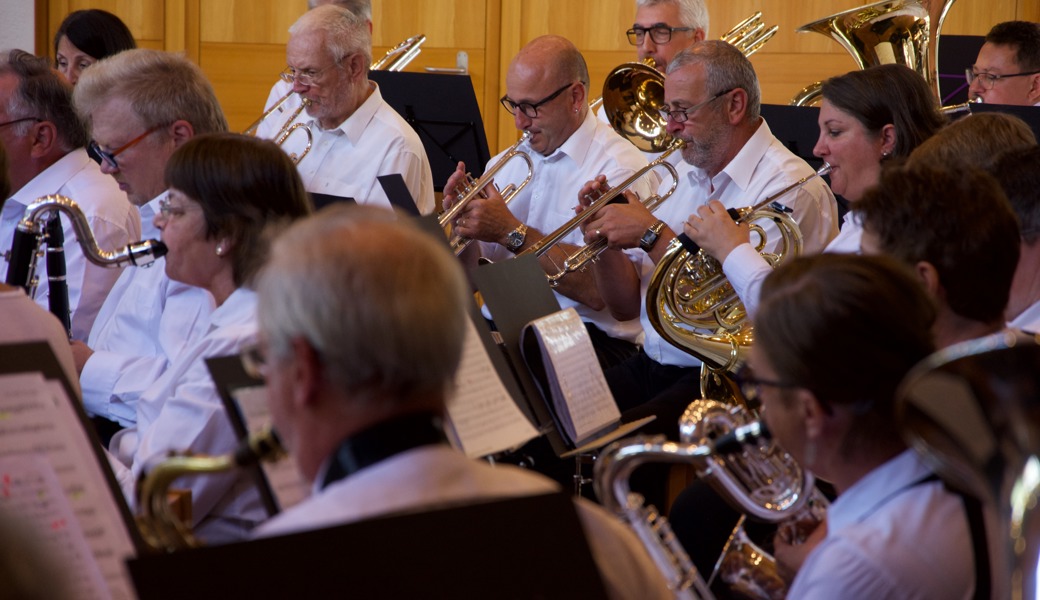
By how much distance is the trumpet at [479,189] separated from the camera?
3.51m

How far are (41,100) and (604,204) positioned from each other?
161 cm

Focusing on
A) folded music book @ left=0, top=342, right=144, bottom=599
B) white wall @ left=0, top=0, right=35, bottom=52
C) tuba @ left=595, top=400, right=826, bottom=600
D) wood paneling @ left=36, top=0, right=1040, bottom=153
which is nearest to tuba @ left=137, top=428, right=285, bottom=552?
folded music book @ left=0, top=342, right=144, bottom=599

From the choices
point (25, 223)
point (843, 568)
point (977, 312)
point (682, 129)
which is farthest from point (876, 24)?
point (843, 568)

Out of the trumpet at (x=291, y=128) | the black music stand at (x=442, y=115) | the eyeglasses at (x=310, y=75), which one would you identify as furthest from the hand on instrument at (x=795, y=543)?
the eyeglasses at (x=310, y=75)

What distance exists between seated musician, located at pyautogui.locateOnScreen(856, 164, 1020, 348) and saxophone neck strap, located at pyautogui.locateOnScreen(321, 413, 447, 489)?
0.89 meters

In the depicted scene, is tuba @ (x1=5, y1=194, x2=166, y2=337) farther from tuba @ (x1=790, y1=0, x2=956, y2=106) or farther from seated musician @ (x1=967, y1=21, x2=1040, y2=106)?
seated musician @ (x1=967, y1=21, x2=1040, y2=106)

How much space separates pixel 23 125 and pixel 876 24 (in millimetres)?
2777

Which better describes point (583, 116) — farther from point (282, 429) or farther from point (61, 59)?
point (282, 429)

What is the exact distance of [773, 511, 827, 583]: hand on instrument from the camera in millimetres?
1656

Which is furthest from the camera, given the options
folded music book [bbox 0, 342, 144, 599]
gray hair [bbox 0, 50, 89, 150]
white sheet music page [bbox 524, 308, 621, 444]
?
gray hair [bbox 0, 50, 89, 150]

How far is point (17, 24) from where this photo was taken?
19.4 ft

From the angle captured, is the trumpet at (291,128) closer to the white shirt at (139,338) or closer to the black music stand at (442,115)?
the black music stand at (442,115)

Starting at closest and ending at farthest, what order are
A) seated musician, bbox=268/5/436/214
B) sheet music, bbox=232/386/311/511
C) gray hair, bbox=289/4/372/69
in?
sheet music, bbox=232/386/311/511
seated musician, bbox=268/5/436/214
gray hair, bbox=289/4/372/69

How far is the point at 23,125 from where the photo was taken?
10.6ft
